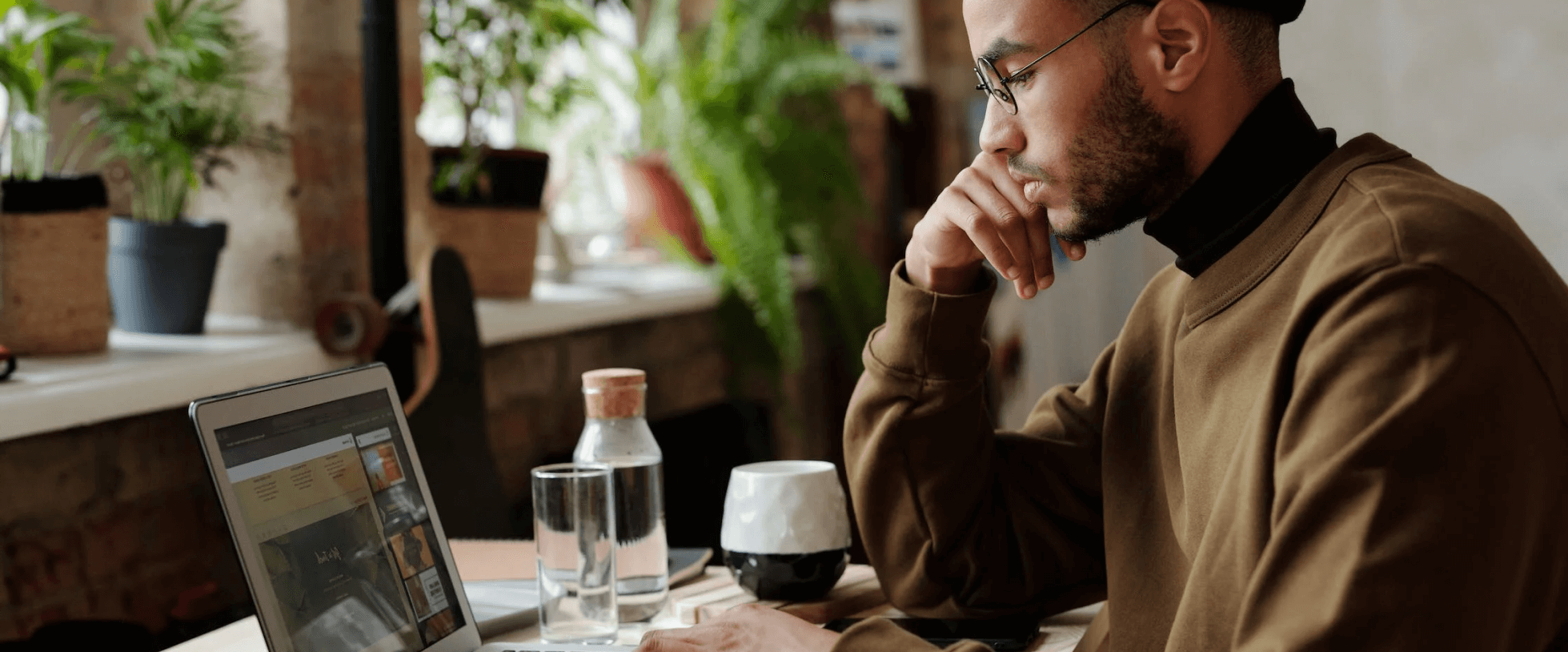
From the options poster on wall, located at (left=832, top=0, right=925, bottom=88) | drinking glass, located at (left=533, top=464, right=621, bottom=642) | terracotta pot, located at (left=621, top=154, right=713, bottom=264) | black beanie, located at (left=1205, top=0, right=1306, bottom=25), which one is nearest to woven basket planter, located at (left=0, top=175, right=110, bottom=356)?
drinking glass, located at (left=533, top=464, right=621, bottom=642)

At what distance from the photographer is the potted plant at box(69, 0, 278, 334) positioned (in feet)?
5.43

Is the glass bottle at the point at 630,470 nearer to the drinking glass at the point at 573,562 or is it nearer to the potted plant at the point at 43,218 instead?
the drinking glass at the point at 573,562

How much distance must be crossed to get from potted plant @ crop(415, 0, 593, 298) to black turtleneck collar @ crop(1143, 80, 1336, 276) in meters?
1.55

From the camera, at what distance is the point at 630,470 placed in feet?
4.09

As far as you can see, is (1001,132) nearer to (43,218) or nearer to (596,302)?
(43,218)

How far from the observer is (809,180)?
301 centimetres

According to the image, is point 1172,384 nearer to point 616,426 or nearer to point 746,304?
point 616,426

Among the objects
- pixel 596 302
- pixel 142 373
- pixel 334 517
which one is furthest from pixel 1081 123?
pixel 596 302

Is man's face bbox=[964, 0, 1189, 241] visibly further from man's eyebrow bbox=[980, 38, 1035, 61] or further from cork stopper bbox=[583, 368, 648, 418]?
cork stopper bbox=[583, 368, 648, 418]

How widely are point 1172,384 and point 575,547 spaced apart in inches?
20.4

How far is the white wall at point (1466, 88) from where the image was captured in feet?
7.61

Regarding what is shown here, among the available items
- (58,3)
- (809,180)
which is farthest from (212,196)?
(809,180)

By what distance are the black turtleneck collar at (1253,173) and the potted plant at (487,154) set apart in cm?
155

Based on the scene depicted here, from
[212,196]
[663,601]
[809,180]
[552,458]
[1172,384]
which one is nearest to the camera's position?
[1172,384]
